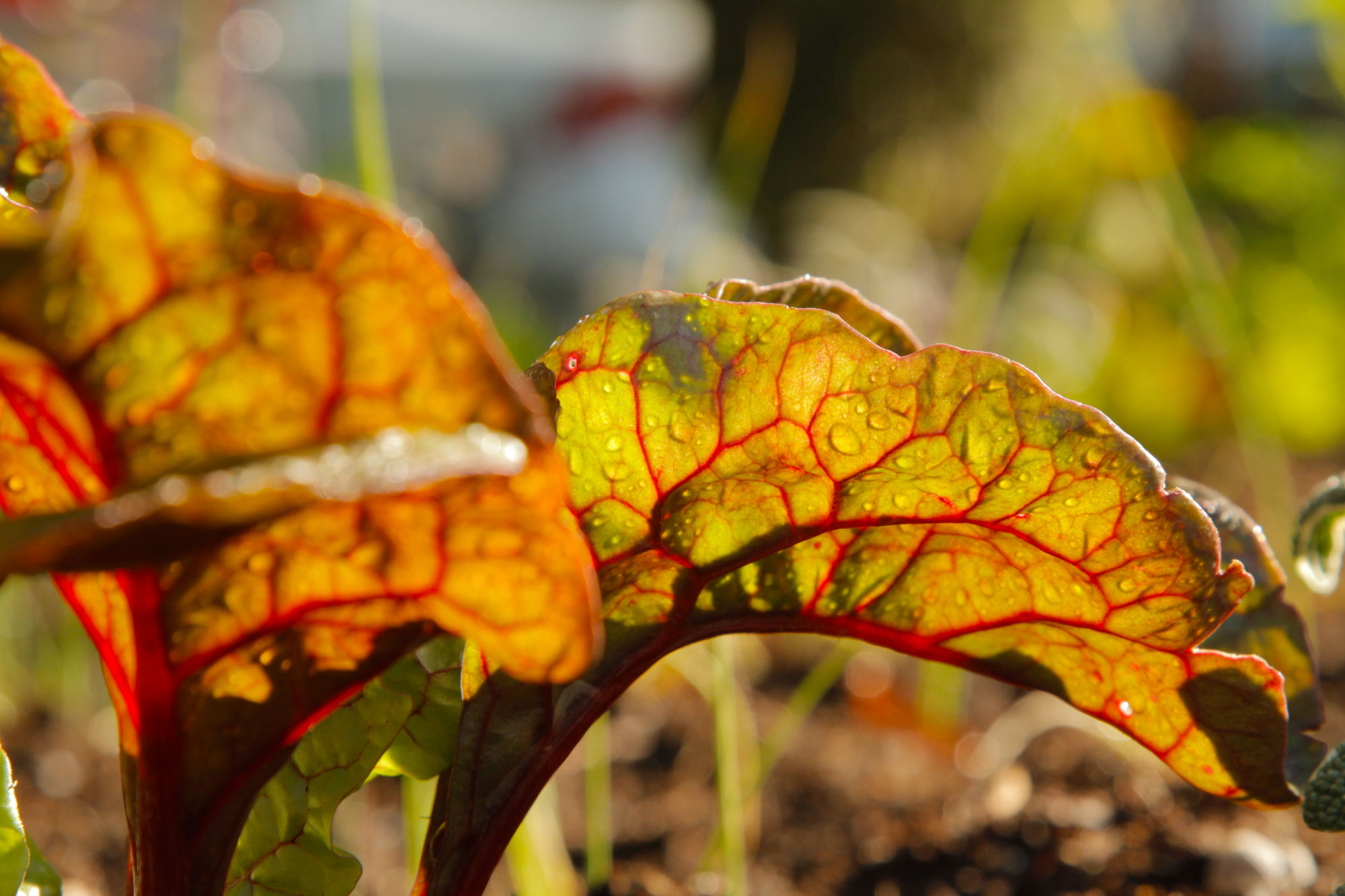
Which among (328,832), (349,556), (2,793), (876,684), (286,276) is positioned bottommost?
(876,684)

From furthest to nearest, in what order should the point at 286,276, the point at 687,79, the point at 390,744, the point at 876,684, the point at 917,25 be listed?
the point at 687,79, the point at 917,25, the point at 876,684, the point at 390,744, the point at 286,276

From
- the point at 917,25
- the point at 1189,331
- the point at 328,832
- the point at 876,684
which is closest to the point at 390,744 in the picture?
the point at 328,832

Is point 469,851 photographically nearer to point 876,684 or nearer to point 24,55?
point 24,55

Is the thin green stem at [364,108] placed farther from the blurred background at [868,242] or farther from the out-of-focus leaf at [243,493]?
the out-of-focus leaf at [243,493]

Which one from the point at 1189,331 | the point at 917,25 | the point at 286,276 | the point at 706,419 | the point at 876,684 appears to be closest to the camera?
the point at 286,276

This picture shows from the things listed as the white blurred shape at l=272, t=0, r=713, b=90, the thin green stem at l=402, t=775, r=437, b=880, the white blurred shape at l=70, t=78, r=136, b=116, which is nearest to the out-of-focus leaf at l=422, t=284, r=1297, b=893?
the thin green stem at l=402, t=775, r=437, b=880

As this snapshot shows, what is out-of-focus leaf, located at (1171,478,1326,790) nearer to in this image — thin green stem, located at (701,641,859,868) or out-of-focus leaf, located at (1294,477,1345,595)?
out-of-focus leaf, located at (1294,477,1345,595)

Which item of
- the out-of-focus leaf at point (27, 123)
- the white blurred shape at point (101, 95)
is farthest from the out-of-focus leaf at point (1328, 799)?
the white blurred shape at point (101, 95)
